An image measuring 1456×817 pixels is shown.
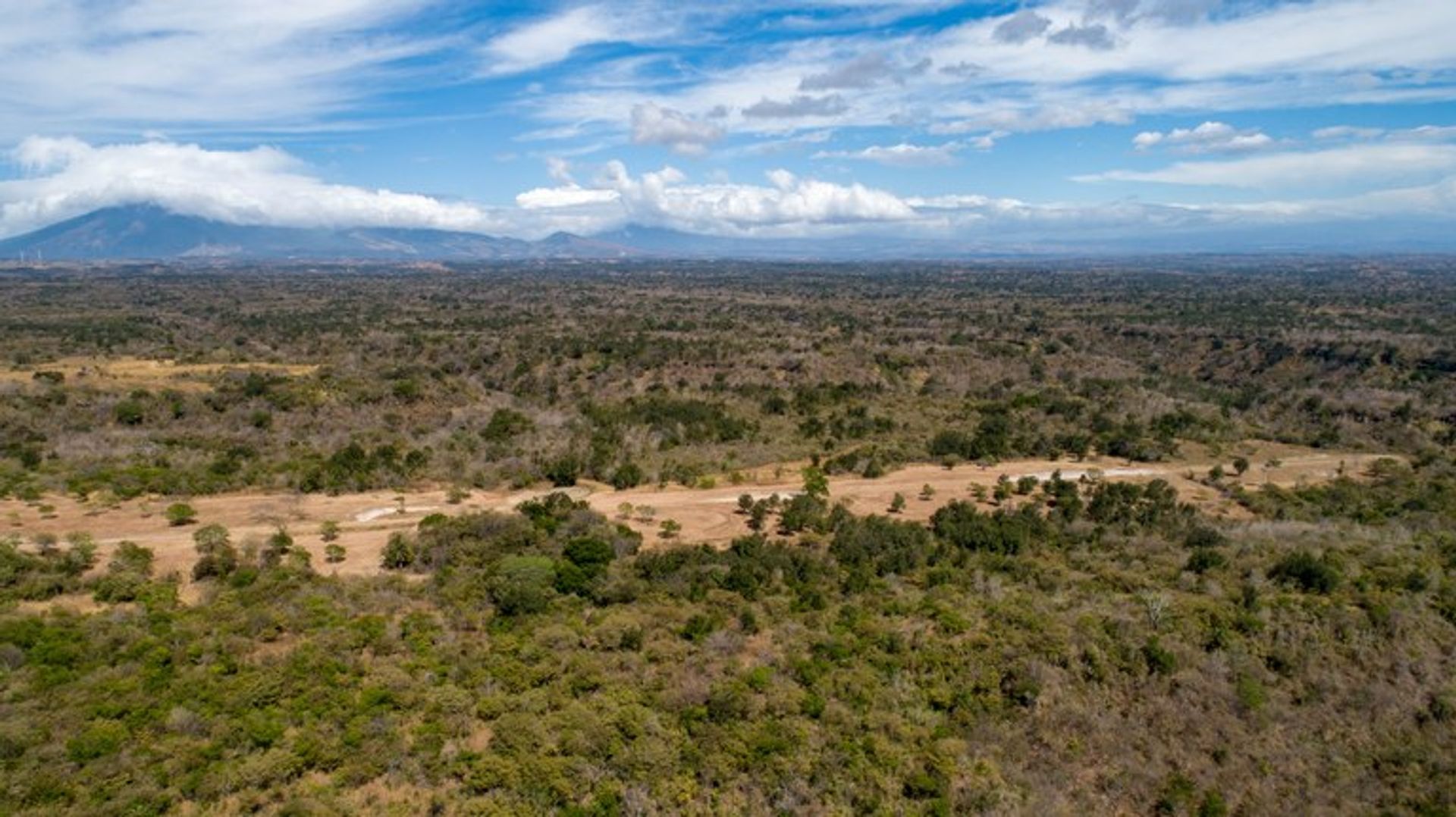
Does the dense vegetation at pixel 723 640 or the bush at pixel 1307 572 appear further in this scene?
the bush at pixel 1307 572

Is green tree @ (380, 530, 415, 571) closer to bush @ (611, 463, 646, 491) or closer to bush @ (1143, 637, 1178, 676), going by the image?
bush @ (611, 463, 646, 491)

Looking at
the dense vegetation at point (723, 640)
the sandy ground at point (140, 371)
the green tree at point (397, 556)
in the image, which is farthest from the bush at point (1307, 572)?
the sandy ground at point (140, 371)

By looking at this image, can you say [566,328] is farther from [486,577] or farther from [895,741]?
[895,741]

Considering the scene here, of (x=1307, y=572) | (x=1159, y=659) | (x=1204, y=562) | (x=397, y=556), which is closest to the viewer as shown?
(x=1159, y=659)

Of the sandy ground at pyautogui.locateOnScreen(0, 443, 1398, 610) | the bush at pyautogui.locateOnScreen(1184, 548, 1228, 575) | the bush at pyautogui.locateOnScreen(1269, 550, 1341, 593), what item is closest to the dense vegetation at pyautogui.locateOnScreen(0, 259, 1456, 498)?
the sandy ground at pyautogui.locateOnScreen(0, 443, 1398, 610)

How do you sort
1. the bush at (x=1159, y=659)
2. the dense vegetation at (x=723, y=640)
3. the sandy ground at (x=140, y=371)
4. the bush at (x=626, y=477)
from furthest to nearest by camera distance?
the sandy ground at (x=140, y=371) < the bush at (x=626, y=477) < the bush at (x=1159, y=659) < the dense vegetation at (x=723, y=640)

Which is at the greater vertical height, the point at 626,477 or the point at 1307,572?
the point at 1307,572

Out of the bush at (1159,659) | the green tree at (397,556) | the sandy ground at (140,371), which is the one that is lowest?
the bush at (1159,659)

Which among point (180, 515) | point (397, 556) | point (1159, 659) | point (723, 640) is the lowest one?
point (1159, 659)

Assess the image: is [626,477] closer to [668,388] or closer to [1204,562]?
[1204,562]

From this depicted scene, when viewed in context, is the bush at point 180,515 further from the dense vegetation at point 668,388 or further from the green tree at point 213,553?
the dense vegetation at point 668,388

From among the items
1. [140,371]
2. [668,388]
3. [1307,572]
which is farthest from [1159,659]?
[140,371]
